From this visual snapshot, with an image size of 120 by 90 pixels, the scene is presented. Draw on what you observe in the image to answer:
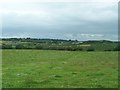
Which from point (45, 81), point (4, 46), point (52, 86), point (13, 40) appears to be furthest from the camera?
point (13, 40)

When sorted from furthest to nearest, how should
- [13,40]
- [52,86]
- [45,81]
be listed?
[13,40]
[45,81]
[52,86]

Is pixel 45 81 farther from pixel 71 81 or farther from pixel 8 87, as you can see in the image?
pixel 8 87

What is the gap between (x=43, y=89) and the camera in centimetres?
2405

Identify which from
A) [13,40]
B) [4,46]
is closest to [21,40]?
[13,40]

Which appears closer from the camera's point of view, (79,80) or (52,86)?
(52,86)

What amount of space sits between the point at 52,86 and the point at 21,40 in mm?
115523

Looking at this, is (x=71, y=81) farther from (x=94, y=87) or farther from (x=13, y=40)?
(x=13, y=40)

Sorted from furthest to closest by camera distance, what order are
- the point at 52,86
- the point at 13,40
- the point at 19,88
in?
1. the point at 13,40
2. the point at 52,86
3. the point at 19,88

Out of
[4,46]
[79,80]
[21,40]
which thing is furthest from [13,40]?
[79,80]

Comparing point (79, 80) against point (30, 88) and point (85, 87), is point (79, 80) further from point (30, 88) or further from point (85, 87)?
point (30, 88)

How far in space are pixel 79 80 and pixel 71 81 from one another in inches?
43.6

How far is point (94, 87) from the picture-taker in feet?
81.8

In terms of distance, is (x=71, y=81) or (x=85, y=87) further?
(x=71, y=81)

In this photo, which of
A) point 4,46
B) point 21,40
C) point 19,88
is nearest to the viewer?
point 19,88
